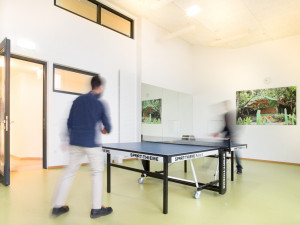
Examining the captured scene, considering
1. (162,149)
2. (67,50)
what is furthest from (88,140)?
(67,50)

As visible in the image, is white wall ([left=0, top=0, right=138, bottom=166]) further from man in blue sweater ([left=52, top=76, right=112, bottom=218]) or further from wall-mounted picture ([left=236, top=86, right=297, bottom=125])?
wall-mounted picture ([left=236, top=86, right=297, bottom=125])

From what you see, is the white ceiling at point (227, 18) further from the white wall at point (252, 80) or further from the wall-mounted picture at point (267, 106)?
the wall-mounted picture at point (267, 106)

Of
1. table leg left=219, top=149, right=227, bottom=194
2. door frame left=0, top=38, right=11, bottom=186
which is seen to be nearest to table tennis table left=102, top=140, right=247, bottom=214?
table leg left=219, top=149, right=227, bottom=194

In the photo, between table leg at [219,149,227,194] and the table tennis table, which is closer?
the table tennis table

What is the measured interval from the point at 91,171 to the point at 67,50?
3635mm

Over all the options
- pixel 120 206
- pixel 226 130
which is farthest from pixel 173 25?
pixel 120 206

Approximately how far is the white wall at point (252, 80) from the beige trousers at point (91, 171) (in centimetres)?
570

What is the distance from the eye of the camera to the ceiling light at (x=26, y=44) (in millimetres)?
4371

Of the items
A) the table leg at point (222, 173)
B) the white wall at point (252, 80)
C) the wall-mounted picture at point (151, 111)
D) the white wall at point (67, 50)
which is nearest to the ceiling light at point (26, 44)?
the white wall at point (67, 50)

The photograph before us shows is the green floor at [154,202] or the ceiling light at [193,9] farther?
the ceiling light at [193,9]

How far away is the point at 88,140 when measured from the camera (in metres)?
2.37

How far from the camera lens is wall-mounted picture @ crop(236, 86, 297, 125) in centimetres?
615

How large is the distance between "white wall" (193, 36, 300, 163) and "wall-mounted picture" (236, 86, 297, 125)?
0.15m

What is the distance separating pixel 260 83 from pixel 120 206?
5.79 m
